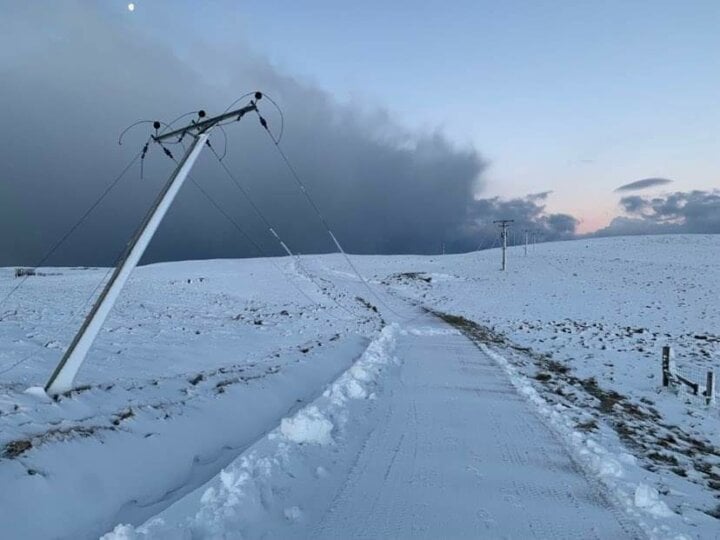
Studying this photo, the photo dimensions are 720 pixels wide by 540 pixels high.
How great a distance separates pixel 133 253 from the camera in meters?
8.25

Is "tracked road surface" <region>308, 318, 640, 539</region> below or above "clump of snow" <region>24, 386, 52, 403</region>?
below

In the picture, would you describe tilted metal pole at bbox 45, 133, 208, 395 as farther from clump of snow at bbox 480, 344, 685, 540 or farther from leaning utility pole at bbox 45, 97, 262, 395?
clump of snow at bbox 480, 344, 685, 540

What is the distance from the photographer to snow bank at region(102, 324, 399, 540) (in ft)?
14.2

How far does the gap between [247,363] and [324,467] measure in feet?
25.3

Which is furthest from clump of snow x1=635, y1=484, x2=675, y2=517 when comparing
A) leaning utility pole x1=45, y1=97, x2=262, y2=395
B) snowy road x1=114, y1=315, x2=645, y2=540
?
leaning utility pole x1=45, y1=97, x2=262, y2=395

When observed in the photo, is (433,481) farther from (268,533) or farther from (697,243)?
(697,243)

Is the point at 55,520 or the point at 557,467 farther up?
the point at 55,520

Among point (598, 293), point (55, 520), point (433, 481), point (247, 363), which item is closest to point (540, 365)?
point (247, 363)

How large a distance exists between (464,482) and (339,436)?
2.10 metres

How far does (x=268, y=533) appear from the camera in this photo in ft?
14.7

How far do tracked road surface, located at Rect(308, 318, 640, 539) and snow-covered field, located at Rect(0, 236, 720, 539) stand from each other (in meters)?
0.03

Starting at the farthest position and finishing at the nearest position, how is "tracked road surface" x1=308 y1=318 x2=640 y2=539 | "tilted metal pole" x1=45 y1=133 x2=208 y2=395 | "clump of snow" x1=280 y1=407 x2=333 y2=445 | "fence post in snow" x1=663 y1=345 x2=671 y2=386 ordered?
"fence post in snow" x1=663 y1=345 x2=671 y2=386
"tilted metal pole" x1=45 y1=133 x2=208 y2=395
"clump of snow" x1=280 y1=407 x2=333 y2=445
"tracked road surface" x1=308 y1=318 x2=640 y2=539

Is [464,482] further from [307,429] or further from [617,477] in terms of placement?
[307,429]

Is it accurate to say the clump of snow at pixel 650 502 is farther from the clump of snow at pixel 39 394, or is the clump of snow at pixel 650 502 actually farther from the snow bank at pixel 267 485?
the clump of snow at pixel 39 394
